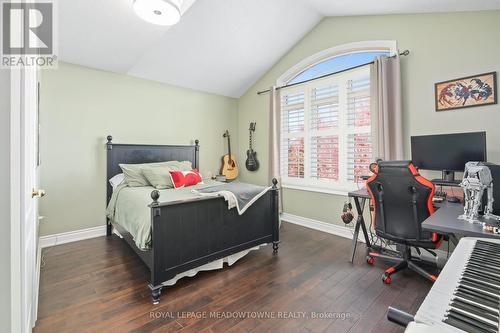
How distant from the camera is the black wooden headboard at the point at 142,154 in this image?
3320mm

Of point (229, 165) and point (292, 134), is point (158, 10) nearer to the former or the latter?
point (292, 134)

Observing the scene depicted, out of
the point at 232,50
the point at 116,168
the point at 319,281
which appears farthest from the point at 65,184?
the point at 319,281

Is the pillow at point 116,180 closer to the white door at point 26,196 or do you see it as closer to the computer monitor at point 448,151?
the white door at point 26,196

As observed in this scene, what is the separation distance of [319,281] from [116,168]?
10.0ft

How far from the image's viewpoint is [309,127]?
375 cm

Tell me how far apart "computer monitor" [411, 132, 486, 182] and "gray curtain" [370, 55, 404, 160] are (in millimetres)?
277

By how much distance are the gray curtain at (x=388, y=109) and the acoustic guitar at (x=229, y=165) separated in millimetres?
2660

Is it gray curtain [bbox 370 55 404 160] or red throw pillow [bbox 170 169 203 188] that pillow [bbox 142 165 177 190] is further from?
gray curtain [bbox 370 55 404 160]

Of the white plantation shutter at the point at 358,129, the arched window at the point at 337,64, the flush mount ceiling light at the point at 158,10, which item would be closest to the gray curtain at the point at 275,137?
the arched window at the point at 337,64

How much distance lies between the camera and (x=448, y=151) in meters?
2.21

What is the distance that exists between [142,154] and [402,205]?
343 cm

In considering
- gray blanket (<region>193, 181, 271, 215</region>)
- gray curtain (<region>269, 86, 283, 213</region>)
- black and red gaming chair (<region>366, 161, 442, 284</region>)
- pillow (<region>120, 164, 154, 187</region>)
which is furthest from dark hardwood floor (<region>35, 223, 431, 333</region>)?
gray curtain (<region>269, 86, 283, 213</region>)

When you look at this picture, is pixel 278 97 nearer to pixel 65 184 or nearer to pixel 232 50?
pixel 232 50

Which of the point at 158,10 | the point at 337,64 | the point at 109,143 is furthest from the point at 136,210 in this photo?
the point at 337,64
